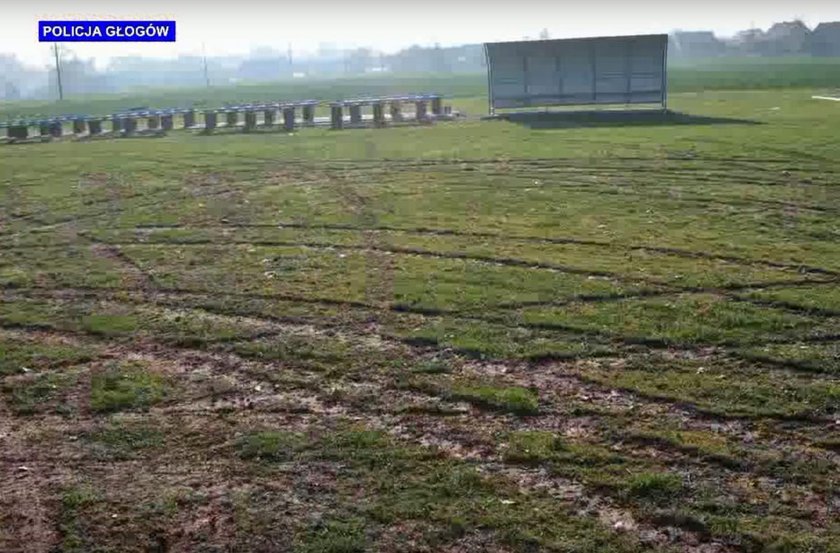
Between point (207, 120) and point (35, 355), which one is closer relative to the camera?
point (35, 355)

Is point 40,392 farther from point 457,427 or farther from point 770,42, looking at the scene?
point 770,42

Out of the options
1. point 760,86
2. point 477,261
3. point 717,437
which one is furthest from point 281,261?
point 760,86

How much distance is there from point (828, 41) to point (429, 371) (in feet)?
461

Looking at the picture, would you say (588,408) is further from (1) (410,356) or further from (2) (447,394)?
(1) (410,356)

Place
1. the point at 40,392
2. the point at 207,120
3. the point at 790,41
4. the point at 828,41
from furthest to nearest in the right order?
the point at 790,41, the point at 828,41, the point at 207,120, the point at 40,392

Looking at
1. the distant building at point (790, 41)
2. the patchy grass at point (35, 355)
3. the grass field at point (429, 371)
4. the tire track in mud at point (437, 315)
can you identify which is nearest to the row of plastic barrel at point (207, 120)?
the grass field at point (429, 371)

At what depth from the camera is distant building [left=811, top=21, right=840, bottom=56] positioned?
132m

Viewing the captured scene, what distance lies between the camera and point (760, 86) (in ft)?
189

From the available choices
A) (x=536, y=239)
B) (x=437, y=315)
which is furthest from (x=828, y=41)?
(x=437, y=315)

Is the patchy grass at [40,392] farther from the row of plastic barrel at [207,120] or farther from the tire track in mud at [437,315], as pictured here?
the row of plastic barrel at [207,120]

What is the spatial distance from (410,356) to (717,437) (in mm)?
3349

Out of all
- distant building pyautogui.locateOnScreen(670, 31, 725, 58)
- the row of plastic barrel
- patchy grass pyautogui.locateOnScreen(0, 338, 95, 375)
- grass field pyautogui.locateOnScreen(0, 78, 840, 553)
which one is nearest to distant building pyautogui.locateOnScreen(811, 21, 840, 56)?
distant building pyautogui.locateOnScreen(670, 31, 725, 58)

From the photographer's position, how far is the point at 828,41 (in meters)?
133

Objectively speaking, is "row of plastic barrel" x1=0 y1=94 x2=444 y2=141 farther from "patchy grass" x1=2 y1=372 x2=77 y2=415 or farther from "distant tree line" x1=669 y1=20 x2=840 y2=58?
"distant tree line" x1=669 y1=20 x2=840 y2=58
